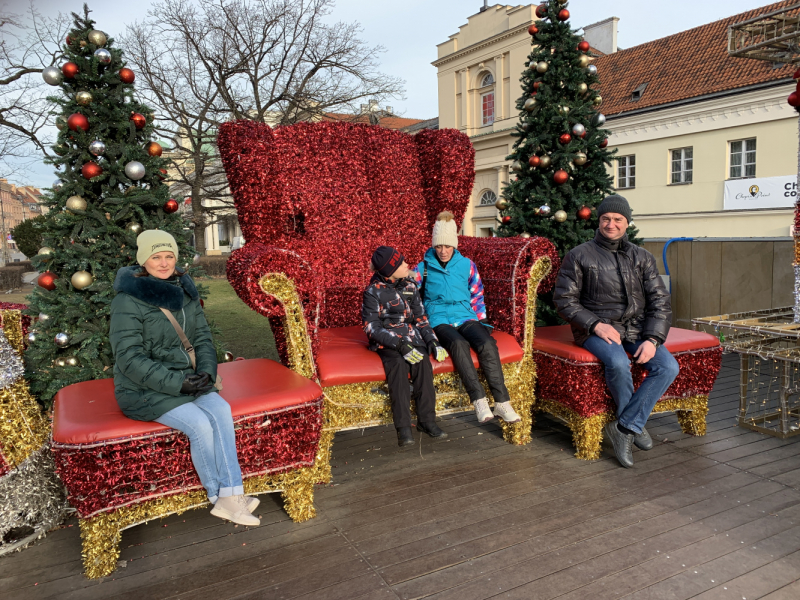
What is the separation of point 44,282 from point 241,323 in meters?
5.91

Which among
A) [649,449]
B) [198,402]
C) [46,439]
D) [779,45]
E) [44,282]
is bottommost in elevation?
[649,449]

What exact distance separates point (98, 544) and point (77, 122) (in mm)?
2858

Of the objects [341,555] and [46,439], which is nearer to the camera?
[341,555]

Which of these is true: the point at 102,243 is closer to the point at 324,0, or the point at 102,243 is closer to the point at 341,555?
the point at 341,555

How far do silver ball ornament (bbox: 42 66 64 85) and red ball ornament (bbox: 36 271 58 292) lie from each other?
1.34 metres

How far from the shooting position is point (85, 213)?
155 inches

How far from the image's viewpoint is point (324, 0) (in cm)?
1902

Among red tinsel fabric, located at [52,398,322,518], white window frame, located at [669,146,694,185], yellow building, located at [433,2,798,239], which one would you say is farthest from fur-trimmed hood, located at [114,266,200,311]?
white window frame, located at [669,146,694,185]

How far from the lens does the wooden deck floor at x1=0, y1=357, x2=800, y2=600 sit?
7.40 ft

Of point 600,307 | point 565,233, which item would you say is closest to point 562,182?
point 565,233

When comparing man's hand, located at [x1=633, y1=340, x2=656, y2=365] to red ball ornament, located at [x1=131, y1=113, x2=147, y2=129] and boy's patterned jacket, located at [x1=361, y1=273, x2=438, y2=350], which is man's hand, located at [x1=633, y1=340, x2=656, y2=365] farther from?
red ball ornament, located at [x1=131, y1=113, x2=147, y2=129]

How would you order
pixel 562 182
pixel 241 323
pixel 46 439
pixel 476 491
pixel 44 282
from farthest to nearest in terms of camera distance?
pixel 241 323 < pixel 562 182 < pixel 44 282 < pixel 476 491 < pixel 46 439

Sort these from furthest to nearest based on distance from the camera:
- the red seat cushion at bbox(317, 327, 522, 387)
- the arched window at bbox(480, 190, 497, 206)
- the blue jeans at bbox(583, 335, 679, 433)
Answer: the arched window at bbox(480, 190, 497, 206) → the blue jeans at bbox(583, 335, 679, 433) → the red seat cushion at bbox(317, 327, 522, 387)

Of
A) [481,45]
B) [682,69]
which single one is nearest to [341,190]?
[682,69]
